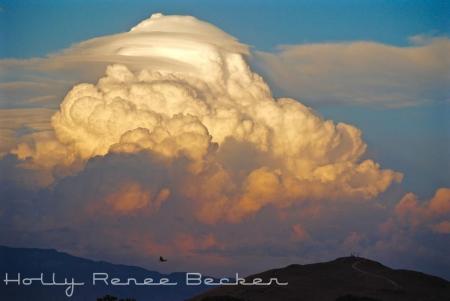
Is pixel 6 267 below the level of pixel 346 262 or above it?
above

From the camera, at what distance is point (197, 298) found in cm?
14675

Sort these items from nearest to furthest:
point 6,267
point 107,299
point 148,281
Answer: point 148,281 < point 107,299 < point 6,267

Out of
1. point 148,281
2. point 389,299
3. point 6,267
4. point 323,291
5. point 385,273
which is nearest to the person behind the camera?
point 148,281

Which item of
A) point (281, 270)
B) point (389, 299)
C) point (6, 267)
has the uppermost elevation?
point (6, 267)

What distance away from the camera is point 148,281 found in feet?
348

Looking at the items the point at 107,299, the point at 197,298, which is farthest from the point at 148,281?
the point at 197,298

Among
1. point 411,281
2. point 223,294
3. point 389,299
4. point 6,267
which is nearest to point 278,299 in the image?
point 223,294

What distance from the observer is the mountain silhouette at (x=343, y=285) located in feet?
436

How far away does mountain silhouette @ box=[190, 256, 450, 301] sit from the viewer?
133 metres

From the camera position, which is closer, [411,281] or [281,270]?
[411,281]

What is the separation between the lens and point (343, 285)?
140500 millimetres

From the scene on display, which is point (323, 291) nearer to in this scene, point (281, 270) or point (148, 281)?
point (281, 270)

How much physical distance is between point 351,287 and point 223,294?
22619 millimetres

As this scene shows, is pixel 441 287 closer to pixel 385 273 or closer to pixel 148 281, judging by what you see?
pixel 385 273
